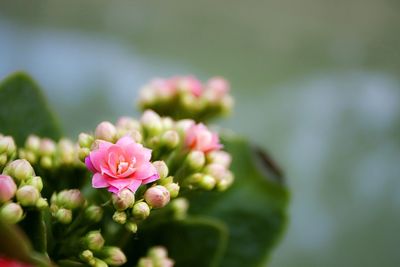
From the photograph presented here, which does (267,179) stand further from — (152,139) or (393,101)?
(393,101)

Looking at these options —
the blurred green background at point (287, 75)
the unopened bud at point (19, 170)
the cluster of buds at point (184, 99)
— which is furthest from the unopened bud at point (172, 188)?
the blurred green background at point (287, 75)

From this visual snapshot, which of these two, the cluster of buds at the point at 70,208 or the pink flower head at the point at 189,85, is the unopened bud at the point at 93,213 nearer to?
the cluster of buds at the point at 70,208

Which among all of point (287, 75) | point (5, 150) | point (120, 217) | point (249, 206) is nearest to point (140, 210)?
point (120, 217)

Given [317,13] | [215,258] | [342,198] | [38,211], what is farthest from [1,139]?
[317,13]

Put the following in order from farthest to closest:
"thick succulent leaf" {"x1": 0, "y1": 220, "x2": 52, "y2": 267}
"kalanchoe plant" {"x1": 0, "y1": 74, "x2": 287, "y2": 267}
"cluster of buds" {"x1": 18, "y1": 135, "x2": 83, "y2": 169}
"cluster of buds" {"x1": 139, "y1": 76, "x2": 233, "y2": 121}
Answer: "cluster of buds" {"x1": 139, "y1": 76, "x2": 233, "y2": 121}
"cluster of buds" {"x1": 18, "y1": 135, "x2": 83, "y2": 169}
"kalanchoe plant" {"x1": 0, "y1": 74, "x2": 287, "y2": 267}
"thick succulent leaf" {"x1": 0, "y1": 220, "x2": 52, "y2": 267}

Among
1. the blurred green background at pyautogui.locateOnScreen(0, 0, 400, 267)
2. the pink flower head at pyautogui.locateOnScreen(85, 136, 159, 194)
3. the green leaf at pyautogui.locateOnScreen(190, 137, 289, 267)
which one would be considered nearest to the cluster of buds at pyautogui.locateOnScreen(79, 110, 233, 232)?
the pink flower head at pyautogui.locateOnScreen(85, 136, 159, 194)

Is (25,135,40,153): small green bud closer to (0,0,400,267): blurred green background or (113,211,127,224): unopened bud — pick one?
(113,211,127,224): unopened bud
